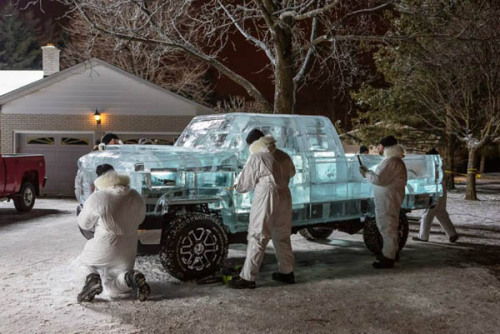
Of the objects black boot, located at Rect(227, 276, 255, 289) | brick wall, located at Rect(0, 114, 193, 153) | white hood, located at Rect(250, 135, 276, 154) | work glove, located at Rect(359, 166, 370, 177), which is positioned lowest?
black boot, located at Rect(227, 276, 255, 289)

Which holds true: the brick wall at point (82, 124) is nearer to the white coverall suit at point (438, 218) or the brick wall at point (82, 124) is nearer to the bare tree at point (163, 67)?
the white coverall suit at point (438, 218)

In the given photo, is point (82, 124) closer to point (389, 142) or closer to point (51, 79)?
point (51, 79)

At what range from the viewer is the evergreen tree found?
54.4 m

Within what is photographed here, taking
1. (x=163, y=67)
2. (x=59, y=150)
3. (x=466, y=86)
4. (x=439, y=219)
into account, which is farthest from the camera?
(x=163, y=67)

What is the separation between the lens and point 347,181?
8.50 m

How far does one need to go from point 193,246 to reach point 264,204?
103cm

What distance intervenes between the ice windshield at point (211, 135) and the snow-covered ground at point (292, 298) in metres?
1.82

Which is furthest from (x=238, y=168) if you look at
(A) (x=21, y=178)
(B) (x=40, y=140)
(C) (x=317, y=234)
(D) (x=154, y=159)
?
(B) (x=40, y=140)

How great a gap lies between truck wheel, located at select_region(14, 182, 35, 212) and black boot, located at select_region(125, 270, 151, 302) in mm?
8750

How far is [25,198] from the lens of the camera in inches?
547

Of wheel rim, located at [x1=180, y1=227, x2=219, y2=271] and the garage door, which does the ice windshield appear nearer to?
wheel rim, located at [x1=180, y1=227, x2=219, y2=271]

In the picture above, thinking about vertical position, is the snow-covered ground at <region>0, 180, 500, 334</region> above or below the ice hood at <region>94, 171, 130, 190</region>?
below

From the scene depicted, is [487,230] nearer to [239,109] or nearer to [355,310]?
[355,310]

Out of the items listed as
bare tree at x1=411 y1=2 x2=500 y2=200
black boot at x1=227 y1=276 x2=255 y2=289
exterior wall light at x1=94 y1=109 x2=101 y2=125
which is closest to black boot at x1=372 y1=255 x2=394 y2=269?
black boot at x1=227 y1=276 x2=255 y2=289
